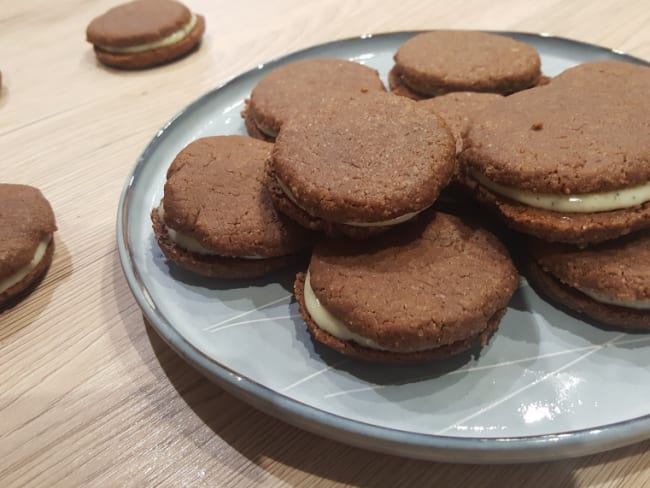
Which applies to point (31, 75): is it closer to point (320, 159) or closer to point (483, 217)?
point (320, 159)

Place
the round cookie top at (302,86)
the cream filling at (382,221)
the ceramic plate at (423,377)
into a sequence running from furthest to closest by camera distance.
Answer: the round cookie top at (302,86), the cream filling at (382,221), the ceramic plate at (423,377)

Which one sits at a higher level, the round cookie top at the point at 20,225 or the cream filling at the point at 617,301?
the cream filling at the point at 617,301

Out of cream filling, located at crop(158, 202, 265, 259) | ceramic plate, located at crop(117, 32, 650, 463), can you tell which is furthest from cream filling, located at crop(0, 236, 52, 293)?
cream filling, located at crop(158, 202, 265, 259)

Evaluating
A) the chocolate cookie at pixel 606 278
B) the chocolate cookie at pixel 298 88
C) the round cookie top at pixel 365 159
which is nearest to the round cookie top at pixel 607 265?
the chocolate cookie at pixel 606 278

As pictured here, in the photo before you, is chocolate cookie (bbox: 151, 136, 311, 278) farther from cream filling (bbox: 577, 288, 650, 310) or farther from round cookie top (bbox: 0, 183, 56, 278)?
cream filling (bbox: 577, 288, 650, 310)

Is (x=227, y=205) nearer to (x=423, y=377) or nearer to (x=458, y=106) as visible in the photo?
(x=423, y=377)

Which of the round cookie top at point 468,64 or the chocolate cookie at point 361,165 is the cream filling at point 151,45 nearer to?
the round cookie top at point 468,64
